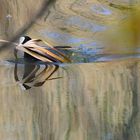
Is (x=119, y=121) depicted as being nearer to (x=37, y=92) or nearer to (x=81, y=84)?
(x=81, y=84)

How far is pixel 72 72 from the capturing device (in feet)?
3.70

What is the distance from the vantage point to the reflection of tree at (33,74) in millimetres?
1103

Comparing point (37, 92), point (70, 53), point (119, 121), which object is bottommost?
point (119, 121)

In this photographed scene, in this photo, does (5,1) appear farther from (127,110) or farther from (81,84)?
(127,110)

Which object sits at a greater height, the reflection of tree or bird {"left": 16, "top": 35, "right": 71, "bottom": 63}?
bird {"left": 16, "top": 35, "right": 71, "bottom": 63}

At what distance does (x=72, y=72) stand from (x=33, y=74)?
13 centimetres

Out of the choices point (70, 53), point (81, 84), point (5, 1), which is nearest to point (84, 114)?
point (81, 84)

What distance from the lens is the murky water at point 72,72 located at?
43.4 inches

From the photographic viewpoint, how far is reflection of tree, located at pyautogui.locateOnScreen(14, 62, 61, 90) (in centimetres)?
110

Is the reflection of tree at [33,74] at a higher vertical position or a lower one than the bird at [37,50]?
lower

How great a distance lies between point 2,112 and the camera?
1.11 m

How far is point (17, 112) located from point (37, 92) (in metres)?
0.09

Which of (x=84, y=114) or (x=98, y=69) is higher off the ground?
(x=98, y=69)

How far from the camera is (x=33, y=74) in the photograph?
43.8 inches
